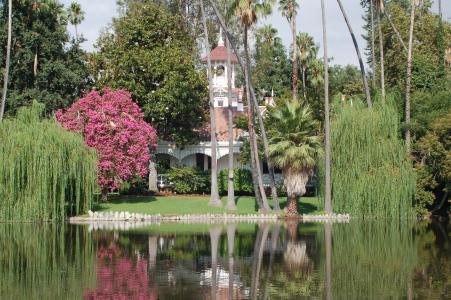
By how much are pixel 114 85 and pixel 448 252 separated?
30817 mm

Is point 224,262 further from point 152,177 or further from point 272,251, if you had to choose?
point 152,177

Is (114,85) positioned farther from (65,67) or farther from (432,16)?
(432,16)

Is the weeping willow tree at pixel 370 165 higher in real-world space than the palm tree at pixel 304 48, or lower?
lower

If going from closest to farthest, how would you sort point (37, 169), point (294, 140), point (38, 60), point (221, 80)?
point (37, 169), point (294, 140), point (38, 60), point (221, 80)

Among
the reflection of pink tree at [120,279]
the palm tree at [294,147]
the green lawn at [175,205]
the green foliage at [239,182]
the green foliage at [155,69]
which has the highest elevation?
the green foliage at [155,69]

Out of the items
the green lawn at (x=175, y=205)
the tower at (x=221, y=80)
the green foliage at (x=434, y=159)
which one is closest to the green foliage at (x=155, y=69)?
the green lawn at (x=175, y=205)

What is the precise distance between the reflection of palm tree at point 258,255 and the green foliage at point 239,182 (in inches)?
595

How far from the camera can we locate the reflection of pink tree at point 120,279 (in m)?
21.2

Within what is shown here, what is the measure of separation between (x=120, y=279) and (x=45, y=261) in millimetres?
5023

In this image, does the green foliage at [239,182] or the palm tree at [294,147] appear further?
the green foliage at [239,182]

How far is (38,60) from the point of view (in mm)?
58000


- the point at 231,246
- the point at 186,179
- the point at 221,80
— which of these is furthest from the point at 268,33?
the point at 231,246

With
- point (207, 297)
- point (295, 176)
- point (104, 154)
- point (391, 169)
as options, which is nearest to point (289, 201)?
point (295, 176)

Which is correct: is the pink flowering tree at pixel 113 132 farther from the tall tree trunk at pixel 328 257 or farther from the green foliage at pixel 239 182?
the tall tree trunk at pixel 328 257
